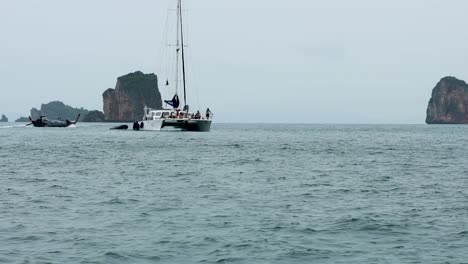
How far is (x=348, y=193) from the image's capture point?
29031mm

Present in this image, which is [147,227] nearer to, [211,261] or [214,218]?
[214,218]

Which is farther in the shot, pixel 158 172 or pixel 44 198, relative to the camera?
pixel 158 172

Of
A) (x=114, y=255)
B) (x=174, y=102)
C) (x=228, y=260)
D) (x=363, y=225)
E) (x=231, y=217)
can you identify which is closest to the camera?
(x=228, y=260)

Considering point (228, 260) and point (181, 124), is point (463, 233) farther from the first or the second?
point (181, 124)

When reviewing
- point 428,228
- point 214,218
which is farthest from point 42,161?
point 428,228

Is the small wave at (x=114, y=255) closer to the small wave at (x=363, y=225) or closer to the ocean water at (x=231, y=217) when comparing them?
the ocean water at (x=231, y=217)

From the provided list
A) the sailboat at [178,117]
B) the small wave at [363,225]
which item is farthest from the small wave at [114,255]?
the sailboat at [178,117]

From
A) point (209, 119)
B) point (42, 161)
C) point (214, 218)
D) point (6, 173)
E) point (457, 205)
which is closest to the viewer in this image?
point (214, 218)

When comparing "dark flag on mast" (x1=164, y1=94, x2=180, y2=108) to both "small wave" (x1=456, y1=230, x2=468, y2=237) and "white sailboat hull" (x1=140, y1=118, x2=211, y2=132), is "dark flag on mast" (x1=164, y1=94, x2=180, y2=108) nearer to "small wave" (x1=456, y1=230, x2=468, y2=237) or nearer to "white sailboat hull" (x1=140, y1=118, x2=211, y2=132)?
"white sailboat hull" (x1=140, y1=118, x2=211, y2=132)

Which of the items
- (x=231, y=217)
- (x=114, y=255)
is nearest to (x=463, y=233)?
(x=231, y=217)

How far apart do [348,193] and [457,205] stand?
5.41 m

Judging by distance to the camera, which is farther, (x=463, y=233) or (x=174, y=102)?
(x=174, y=102)

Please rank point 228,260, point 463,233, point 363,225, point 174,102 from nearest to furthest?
point 228,260 → point 463,233 → point 363,225 → point 174,102

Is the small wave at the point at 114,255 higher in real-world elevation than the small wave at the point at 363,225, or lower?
lower
